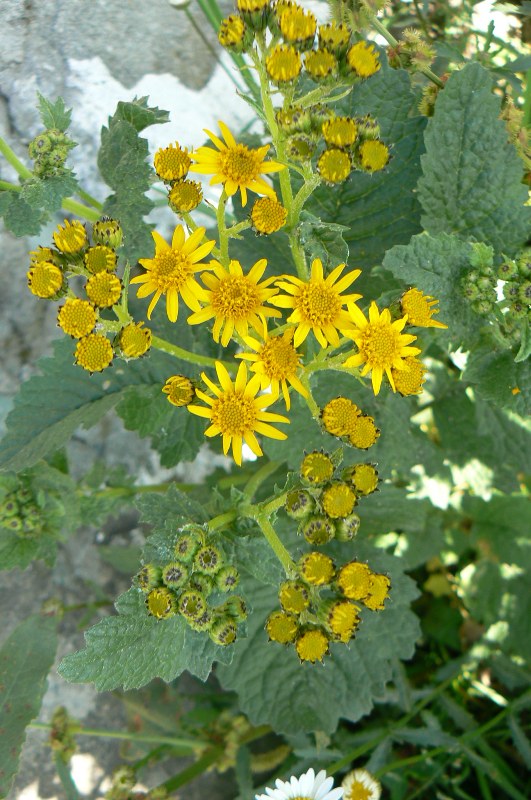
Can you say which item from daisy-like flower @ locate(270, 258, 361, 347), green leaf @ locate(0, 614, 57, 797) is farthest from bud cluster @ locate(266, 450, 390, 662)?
green leaf @ locate(0, 614, 57, 797)

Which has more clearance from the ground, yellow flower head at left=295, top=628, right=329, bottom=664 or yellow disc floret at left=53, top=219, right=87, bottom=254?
yellow disc floret at left=53, top=219, right=87, bottom=254

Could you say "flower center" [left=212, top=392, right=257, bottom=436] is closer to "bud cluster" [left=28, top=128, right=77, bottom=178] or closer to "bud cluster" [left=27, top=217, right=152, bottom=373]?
"bud cluster" [left=27, top=217, right=152, bottom=373]

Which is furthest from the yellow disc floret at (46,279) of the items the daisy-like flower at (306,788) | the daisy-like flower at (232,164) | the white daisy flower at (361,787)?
the white daisy flower at (361,787)

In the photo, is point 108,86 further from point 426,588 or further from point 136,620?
point 426,588

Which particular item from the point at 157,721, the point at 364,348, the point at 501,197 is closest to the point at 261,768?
the point at 157,721

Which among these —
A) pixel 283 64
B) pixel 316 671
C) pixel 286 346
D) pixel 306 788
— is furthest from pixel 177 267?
pixel 306 788

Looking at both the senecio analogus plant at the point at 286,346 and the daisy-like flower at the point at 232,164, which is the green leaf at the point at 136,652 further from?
the daisy-like flower at the point at 232,164
